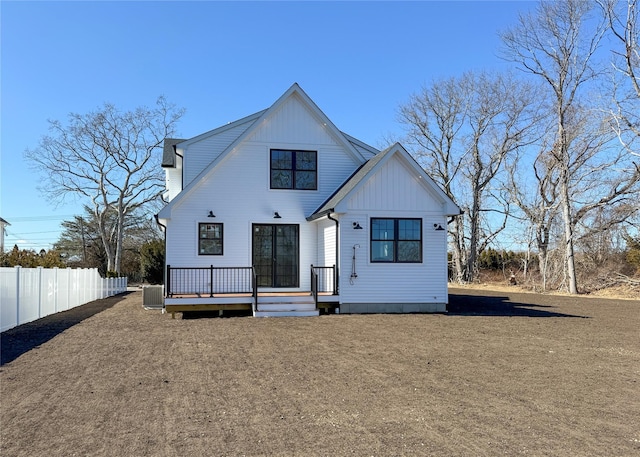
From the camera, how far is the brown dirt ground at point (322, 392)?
4422 mm

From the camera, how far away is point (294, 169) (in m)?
16.6

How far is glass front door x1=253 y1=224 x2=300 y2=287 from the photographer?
16.2 m

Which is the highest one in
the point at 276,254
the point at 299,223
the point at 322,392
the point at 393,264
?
the point at 299,223

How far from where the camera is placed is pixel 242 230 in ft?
52.4

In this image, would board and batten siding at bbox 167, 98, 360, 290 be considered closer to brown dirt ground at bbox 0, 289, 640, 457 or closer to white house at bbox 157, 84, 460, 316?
white house at bbox 157, 84, 460, 316

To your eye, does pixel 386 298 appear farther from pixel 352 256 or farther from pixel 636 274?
pixel 636 274

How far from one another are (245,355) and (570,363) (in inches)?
202

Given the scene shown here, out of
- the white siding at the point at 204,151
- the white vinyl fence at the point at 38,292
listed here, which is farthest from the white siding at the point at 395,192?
the white vinyl fence at the point at 38,292

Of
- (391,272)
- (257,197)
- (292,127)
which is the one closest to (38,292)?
(257,197)

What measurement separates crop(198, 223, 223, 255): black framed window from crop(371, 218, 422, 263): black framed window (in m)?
4.78

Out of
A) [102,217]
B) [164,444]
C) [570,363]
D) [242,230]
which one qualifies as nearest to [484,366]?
[570,363]

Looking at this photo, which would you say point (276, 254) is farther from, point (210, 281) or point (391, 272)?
point (391, 272)

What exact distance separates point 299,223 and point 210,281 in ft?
11.0

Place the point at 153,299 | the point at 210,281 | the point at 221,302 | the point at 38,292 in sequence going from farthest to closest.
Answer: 1. the point at 153,299
2. the point at 210,281
3. the point at 38,292
4. the point at 221,302
